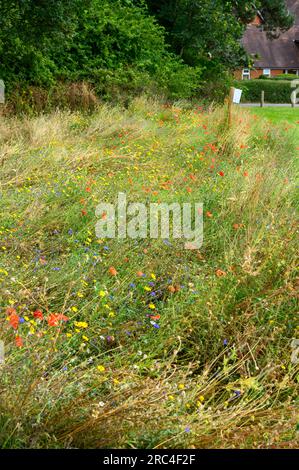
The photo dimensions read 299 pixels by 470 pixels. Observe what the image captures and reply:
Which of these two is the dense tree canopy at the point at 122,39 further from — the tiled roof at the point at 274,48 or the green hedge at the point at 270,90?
the tiled roof at the point at 274,48

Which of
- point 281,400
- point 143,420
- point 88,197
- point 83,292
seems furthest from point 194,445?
point 88,197

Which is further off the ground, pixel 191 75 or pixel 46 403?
pixel 46 403

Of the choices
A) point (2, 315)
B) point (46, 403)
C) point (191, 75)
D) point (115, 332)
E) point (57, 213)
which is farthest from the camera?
point (191, 75)

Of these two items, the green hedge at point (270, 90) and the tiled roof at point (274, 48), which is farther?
the tiled roof at point (274, 48)

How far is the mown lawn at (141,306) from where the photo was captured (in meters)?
2.99

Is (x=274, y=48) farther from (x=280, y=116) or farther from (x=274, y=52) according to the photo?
(x=280, y=116)

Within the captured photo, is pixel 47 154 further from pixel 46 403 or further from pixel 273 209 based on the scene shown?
pixel 46 403

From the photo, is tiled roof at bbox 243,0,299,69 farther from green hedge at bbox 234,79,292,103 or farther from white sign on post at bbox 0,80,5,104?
white sign on post at bbox 0,80,5,104

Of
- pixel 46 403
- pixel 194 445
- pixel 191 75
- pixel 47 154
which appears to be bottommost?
pixel 191 75

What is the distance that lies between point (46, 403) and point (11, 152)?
524cm

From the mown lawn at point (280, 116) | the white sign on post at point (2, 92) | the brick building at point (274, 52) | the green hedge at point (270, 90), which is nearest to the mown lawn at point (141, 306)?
the white sign on post at point (2, 92)

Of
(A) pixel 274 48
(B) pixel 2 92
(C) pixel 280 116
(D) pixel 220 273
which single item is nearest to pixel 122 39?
(B) pixel 2 92

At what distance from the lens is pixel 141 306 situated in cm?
458
